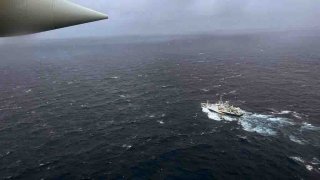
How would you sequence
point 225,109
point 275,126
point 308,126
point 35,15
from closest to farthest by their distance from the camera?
point 35,15 < point 308,126 < point 275,126 < point 225,109

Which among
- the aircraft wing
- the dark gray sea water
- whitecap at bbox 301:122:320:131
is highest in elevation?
the aircraft wing

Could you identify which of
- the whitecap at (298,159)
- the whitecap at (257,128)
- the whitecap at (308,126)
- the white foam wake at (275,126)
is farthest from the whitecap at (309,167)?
the whitecap at (308,126)

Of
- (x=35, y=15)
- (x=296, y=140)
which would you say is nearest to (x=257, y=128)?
(x=296, y=140)

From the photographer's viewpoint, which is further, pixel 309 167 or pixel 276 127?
pixel 276 127

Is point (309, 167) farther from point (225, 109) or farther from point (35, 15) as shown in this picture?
point (35, 15)

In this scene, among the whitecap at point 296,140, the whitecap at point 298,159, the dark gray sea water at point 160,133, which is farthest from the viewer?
the whitecap at point 296,140

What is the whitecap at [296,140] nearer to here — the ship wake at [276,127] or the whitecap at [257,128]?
the ship wake at [276,127]

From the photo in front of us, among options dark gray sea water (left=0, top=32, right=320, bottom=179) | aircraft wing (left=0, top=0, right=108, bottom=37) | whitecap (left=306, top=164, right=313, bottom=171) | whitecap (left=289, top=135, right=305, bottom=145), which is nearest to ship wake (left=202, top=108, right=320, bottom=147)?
whitecap (left=289, top=135, right=305, bottom=145)

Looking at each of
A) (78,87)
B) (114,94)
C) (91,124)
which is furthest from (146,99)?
(78,87)

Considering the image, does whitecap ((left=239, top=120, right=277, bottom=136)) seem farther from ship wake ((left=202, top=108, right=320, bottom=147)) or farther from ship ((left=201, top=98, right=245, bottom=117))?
ship ((left=201, top=98, right=245, bottom=117))
